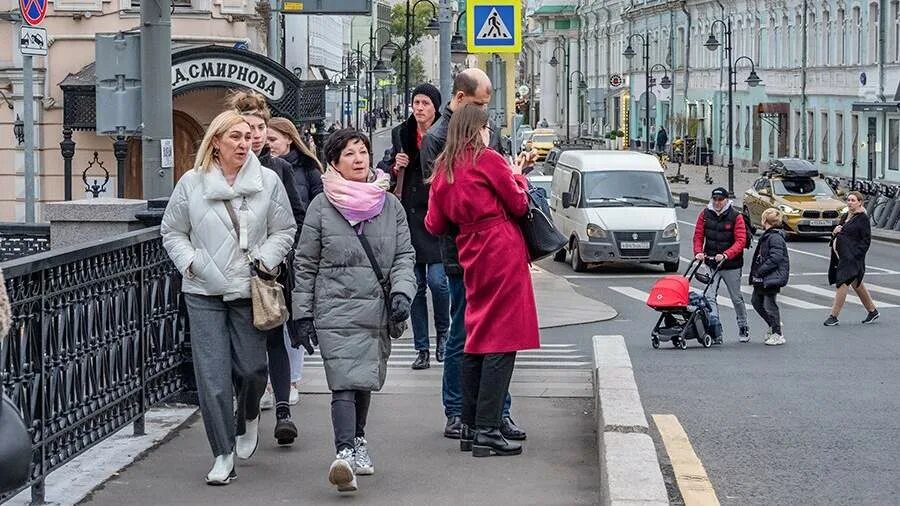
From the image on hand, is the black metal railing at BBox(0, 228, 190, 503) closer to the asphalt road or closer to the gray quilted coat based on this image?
the gray quilted coat

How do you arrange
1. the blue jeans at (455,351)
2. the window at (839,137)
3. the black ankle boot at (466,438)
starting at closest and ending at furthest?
the black ankle boot at (466,438)
the blue jeans at (455,351)
the window at (839,137)

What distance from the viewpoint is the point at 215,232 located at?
7.60m

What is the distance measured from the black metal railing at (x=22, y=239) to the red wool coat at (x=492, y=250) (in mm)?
5987

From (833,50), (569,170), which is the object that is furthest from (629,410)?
(833,50)

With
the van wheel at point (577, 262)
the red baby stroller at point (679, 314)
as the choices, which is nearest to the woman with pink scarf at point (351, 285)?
the red baby stroller at point (679, 314)

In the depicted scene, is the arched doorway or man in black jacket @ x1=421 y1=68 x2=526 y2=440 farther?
the arched doorway

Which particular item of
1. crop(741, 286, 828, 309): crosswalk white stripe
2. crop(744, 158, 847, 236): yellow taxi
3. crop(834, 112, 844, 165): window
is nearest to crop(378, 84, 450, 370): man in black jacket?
crop(741, 286, 828, 309): crosswalk white stripe

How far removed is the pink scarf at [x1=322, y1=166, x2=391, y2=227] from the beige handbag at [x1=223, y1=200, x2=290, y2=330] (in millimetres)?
397

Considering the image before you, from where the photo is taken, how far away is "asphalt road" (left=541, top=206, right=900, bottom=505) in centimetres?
861

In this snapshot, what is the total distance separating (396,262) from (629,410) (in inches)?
55.9

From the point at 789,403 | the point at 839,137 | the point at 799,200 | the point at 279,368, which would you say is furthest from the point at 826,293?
the point at 839,137

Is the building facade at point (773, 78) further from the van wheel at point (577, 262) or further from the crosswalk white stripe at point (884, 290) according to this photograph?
the crosswalk white stripe at point (884, 290)

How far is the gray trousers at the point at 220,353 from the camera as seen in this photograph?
7.64 metres

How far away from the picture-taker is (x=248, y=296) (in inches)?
300
